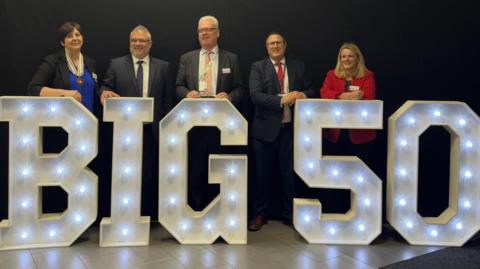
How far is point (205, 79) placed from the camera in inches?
146

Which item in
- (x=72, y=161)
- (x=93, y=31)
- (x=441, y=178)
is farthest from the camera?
(x=441, y=178)

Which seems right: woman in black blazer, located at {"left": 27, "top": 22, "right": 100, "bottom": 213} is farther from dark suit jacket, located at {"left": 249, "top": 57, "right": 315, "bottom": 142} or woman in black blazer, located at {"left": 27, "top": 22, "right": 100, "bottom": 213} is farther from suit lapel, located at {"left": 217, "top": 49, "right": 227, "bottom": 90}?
dark suit jacket, located at {"left": 249, "top": 57, "right": 315, "bottom": 142}

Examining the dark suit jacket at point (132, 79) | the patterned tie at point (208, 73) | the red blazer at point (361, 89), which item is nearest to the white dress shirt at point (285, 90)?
the red blazer at point (361, 89)

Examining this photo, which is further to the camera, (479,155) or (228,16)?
(228,16)

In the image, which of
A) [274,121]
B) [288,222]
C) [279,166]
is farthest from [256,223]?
[274,121]

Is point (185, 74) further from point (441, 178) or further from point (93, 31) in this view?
point (441, 178)

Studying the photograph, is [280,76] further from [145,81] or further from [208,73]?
[145,81]

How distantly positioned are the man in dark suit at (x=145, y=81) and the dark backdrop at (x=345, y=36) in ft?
1.07

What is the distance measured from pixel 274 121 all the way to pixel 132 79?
1.20 metres

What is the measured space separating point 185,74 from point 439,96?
232cm

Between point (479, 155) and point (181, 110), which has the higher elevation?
point (181, 110)

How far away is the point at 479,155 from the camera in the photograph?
3311 mm

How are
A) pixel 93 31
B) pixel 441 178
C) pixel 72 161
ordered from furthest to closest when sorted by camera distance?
pixel 441 178 → pixel 93 31 → pixel 72 161

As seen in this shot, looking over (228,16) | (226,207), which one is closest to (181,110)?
(226,207)
